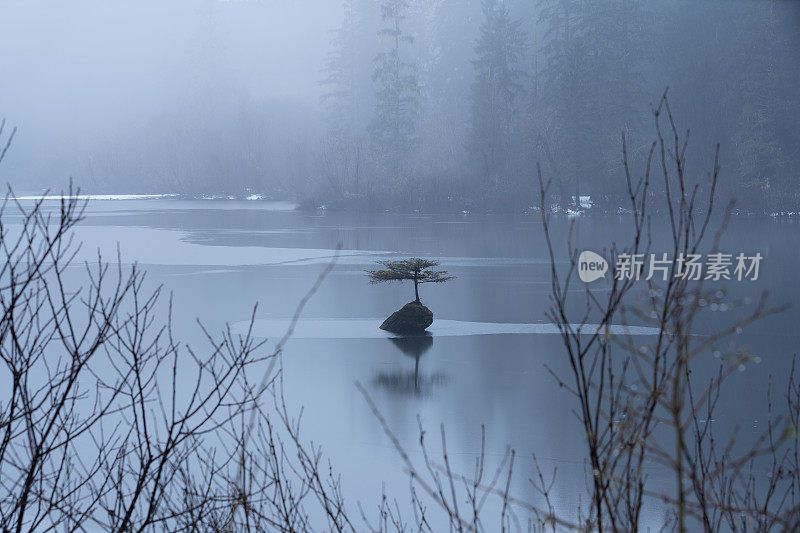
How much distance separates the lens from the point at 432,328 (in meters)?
18.4

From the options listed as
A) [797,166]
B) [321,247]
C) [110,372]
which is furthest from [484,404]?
[797,166]

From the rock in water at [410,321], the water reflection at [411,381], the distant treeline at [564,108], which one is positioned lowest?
the water reflection at [411,381]

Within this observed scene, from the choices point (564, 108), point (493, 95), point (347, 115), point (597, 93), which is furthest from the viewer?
point (347, 115)

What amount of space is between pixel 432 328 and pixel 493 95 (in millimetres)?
33142

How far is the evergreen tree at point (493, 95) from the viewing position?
49.5 metres

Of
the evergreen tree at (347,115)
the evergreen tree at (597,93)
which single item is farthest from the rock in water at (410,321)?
the evergreen tree at (347,115)

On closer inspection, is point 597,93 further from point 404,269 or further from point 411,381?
point 411,381

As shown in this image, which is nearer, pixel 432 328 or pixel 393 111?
pixel 432 328

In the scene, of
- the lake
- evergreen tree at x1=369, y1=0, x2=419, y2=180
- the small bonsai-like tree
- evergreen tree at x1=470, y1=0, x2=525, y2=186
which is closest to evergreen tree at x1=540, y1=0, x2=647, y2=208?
evergreen tree at x1=470, y1=0, x2=525, y2=186

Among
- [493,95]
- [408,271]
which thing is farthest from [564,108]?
[408,271]

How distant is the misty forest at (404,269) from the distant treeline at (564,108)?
18 cm

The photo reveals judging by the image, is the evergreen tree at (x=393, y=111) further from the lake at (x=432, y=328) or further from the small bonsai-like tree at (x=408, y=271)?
the small bonsai-like tree at (x=408, y=271)

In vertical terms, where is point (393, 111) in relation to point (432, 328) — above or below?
above

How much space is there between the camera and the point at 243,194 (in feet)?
226
